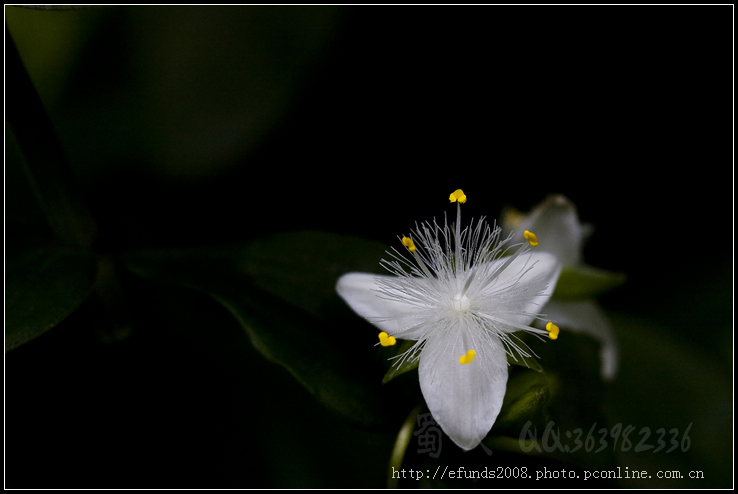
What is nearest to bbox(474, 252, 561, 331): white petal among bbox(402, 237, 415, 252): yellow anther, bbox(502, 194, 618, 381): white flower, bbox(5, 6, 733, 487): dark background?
bbox(402, 237, 415, 252): yellow anther

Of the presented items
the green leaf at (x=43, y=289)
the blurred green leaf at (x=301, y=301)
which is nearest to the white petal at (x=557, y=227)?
the blurred green leaf at (x=301, y=301)

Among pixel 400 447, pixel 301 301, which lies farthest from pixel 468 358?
pixel 301 301

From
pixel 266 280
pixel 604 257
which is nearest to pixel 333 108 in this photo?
pixel 266 280

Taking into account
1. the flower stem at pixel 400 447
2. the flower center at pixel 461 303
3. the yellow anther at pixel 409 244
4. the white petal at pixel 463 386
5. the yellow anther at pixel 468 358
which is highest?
the yellow anther at pixel 409 244

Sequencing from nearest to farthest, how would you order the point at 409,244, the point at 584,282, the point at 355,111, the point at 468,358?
1. the point at 468,358
2. the point at 409,244
3. the point at 584,282
4. the point at 355,111

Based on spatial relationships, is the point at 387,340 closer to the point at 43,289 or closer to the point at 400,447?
the point at 400,447

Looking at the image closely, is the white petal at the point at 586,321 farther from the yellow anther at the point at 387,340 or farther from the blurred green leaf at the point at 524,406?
the yellow anther at the point at 387,340

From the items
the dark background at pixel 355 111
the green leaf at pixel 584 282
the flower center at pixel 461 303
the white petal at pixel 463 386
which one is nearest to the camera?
the white petal at pixel 463 386
